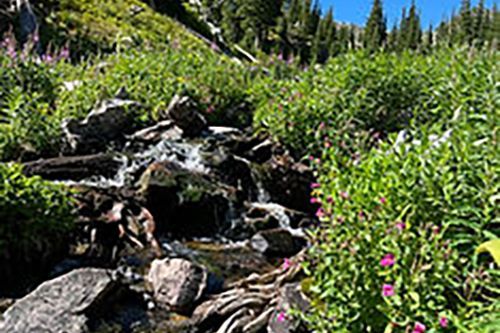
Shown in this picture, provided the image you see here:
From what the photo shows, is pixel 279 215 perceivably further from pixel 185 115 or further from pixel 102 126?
pixel 102 126

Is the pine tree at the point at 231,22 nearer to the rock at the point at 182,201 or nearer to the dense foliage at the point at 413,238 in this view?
the rock at the point at 182,201

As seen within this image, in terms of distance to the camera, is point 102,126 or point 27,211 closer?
point 27,211

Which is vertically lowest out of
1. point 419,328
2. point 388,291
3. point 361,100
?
point 419,328

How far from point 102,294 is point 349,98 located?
5440 millimetres

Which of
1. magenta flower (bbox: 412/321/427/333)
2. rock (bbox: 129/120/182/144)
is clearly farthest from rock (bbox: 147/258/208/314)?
rock (bbox: 129/120/182/144)

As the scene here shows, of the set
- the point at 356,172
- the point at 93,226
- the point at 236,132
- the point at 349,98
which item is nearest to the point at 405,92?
the point at 349,98

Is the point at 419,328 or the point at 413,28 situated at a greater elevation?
the point at 413,28

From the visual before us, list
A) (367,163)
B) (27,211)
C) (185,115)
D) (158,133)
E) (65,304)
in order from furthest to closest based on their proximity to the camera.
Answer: (185,115), (158,133), (27,211), (65,304), (367,163)

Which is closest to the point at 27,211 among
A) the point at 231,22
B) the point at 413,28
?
the point at 231,22

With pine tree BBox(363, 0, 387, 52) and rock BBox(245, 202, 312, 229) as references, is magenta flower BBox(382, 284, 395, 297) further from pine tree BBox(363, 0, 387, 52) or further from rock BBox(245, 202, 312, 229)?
→ pine tree BBox(363, 0, 387, 52)

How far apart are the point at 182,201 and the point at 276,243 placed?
157cm

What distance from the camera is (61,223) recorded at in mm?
5078

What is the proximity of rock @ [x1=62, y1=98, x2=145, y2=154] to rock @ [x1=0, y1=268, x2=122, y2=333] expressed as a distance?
14.5ft

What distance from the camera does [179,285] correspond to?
15.8 ft
